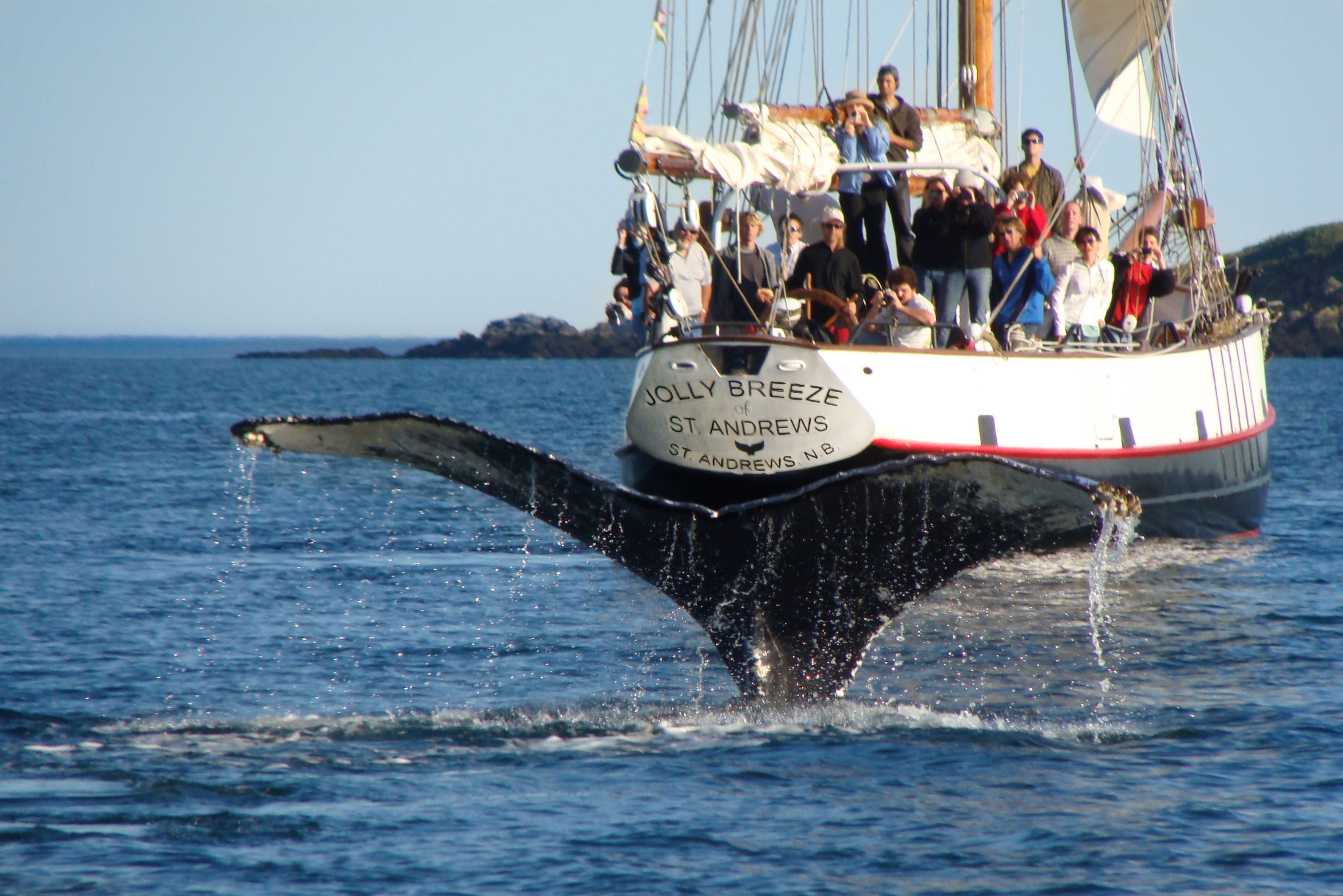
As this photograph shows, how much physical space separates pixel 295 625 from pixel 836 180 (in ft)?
27.2

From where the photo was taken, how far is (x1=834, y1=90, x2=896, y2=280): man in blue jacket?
18125mm

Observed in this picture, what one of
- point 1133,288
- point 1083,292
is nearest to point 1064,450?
point 1083,292

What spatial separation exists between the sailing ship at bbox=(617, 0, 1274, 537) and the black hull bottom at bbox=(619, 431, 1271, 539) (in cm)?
3

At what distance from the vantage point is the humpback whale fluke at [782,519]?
19.5 ft

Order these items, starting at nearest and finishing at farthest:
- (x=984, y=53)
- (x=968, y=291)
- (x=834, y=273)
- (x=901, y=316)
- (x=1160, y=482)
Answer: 1. (x=901, y=316)
2. (x=834, y=273)
3. (x=968, y=291)
4. (x=1160, y=482)
5. (x=984, y=53)

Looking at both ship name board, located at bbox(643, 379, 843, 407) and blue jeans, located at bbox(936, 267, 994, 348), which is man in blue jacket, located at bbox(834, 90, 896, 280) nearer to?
blue jeans, located at bbox(936, 267, 994, 348)

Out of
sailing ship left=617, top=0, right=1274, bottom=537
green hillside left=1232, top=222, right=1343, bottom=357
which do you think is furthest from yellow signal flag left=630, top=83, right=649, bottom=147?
green hillside left=1232, top=222, right=1343, bottom=357

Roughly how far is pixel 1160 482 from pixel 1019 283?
3.76 metres

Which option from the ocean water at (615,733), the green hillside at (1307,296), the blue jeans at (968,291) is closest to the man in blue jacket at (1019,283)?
the blue jeans at (968,291)

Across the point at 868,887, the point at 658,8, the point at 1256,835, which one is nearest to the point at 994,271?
the point at 658,8

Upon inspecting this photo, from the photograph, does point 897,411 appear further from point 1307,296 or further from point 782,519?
point 1307,296

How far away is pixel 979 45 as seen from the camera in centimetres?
2603

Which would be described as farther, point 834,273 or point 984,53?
point 984,53

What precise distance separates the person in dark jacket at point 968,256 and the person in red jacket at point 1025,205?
3.35 ft
